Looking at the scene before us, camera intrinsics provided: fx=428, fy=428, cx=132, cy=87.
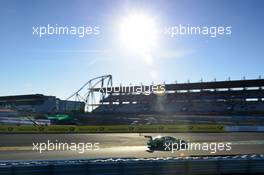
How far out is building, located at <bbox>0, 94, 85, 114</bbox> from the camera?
10781cm

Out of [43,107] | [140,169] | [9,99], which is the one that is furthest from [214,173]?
[9,99]

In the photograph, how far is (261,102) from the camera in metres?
95.1

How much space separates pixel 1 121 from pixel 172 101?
52.4 metres

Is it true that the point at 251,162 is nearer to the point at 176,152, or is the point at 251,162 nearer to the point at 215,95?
the point at 176,152

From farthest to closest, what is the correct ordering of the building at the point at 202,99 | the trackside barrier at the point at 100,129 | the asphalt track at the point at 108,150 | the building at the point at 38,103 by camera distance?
the building at the point at 38,103
the building at the point at 202,99
the trackside barrier at the point at 100,129
the asphalt track at the point at 108,150

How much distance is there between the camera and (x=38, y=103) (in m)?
109

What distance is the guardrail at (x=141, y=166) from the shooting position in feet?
46.8

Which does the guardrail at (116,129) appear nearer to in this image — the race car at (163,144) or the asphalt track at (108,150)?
the asphalt track at (108,150)

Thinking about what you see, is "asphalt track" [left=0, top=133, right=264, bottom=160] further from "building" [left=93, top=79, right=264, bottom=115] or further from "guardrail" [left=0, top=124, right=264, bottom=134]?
"building" [left=93, top=79, right=264, bottom=115]

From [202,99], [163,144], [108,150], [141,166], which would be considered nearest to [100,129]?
[108,150]

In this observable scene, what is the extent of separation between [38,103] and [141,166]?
96.9 meters

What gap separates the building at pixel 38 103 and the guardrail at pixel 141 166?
89.6 meters

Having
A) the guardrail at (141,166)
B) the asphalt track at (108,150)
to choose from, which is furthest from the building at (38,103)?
the guardrail at (141,166)

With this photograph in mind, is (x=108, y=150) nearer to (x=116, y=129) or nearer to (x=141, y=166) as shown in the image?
(x=141, y=166)
